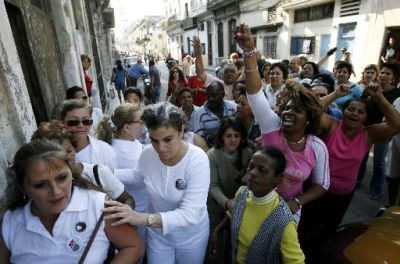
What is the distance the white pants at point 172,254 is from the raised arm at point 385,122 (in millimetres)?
1698

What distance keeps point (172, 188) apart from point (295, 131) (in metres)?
1.04

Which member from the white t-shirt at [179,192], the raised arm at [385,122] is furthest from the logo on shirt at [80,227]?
the raised arm at [385,122]

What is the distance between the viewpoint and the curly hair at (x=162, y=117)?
64.8 inches

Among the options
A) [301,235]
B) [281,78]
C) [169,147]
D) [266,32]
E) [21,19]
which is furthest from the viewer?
[266,32]

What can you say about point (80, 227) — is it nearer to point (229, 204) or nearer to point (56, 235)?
point (56, 235)

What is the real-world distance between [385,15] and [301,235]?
9.20 metres

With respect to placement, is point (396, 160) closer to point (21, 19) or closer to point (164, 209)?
point (164, 209)

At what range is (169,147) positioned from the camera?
66.2 inches

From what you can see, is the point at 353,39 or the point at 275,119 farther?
the point at 353,39

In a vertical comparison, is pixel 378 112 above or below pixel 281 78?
below

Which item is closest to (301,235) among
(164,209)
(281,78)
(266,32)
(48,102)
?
(164,209)

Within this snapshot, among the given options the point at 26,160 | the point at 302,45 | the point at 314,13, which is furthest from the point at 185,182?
the point at 302,45

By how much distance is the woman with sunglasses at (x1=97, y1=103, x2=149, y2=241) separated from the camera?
2396mm

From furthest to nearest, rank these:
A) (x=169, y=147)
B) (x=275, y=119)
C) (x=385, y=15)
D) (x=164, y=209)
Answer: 1. (x=385, y=15)
2. (x=275, y=119)
3. (x=164, y=209)
4. (x=169, y=147)
